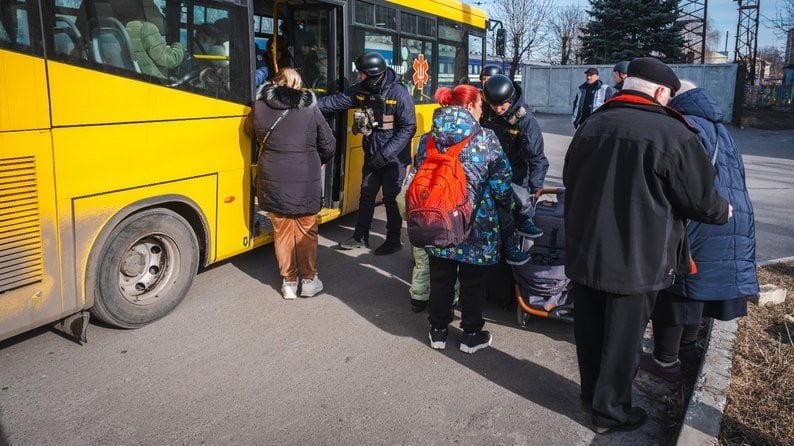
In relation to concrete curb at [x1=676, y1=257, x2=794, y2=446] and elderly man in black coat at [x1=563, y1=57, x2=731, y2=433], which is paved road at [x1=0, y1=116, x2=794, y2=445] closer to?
concrete curb at [x1=676, y1=257, x2=794, y2=446]

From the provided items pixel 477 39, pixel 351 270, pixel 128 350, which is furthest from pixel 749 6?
pixel 128 350

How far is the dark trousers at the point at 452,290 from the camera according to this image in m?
3.99

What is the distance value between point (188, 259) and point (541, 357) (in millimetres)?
2689

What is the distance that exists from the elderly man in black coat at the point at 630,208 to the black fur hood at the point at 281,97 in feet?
7.75

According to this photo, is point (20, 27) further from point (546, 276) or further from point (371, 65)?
point (546, 276)

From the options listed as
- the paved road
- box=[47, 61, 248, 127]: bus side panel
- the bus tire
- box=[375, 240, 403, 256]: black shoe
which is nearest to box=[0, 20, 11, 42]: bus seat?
box=[47, 61, 248, 127]: bus side panel

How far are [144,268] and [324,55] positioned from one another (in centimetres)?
326

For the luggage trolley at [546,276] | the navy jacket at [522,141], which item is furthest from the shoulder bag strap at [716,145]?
the navy jacket at [522,141]

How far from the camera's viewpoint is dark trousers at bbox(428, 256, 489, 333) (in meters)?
3.99

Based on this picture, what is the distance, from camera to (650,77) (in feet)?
9.78

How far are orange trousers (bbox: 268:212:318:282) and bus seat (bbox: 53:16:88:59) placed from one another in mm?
1838

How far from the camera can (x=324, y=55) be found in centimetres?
670

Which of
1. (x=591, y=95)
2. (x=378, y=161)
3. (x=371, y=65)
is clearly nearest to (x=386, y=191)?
(x=378, y=161)

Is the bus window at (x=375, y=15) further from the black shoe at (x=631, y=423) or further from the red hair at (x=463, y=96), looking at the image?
the black shoe at (x=631, y=423)
